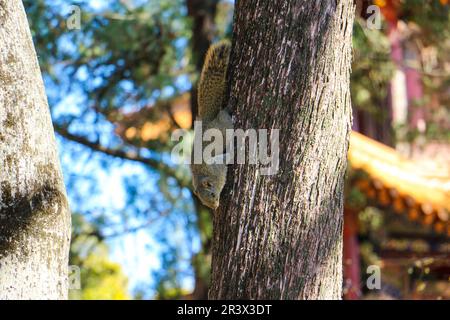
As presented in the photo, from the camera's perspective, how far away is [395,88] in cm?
1067

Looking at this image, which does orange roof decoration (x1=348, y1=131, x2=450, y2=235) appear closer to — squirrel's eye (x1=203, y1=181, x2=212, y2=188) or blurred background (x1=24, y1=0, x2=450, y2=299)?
blurred background (x1=24, y1=0, x2=450, y2=299)

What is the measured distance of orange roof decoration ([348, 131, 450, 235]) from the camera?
6.75 m

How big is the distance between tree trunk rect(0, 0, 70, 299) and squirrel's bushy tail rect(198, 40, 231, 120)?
88cm

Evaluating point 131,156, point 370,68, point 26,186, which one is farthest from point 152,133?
point 26,186

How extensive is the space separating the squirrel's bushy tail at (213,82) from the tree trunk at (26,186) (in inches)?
34.7

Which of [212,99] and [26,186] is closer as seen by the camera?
[26,186]

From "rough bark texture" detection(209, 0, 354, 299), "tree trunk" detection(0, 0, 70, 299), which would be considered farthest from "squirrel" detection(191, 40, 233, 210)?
"tree trunk" detection(0, 0, 70, 299)

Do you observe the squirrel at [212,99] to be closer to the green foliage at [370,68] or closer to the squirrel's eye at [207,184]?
the squirrel's eye at [207,184]

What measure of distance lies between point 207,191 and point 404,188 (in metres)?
3.80

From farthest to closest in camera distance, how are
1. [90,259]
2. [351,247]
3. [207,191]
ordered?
[351,247] < [90,259] < [207,191]

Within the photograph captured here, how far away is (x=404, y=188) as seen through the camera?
22.8 ft

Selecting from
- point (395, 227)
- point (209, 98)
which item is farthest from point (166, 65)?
point (395, 227)

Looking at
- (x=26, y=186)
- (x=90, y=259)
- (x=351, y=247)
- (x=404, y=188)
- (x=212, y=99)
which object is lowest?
(x=90, y=259)

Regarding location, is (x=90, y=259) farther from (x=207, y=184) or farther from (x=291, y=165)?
(x=291, y=165)
